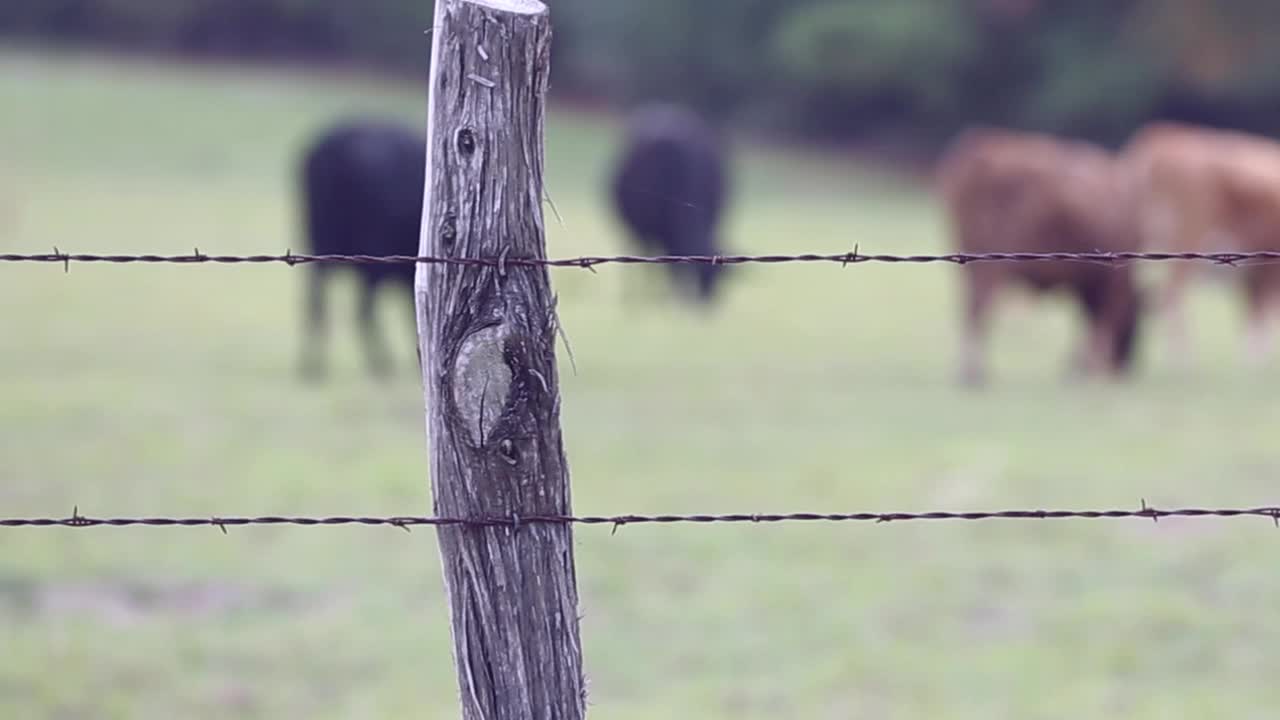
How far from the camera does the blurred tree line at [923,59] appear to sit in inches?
1299

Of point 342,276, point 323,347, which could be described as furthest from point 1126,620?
point 342,276

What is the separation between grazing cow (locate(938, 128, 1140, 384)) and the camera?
484 inches

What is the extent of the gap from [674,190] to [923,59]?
18946mm

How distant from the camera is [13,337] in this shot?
13.8 m

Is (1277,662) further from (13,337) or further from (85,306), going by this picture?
(85,306)

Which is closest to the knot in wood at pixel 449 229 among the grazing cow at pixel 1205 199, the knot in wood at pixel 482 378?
the knot in wood at pixel 482 378

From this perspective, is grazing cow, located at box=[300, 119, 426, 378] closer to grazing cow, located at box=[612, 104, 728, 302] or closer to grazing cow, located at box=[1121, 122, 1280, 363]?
grazing cow, located at box=[1121, 122, 1280, 363]

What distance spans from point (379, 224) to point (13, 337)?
3.60m

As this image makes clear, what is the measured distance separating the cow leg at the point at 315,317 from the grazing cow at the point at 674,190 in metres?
5.82

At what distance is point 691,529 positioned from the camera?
25.8 ft

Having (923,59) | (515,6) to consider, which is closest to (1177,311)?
(515,6)

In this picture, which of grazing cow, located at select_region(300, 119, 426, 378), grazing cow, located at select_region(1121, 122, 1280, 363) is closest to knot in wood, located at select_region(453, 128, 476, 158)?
grazing cow, located at select_region(300, 119, 426, 378)

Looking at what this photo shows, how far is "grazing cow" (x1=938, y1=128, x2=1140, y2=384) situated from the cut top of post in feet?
32.5

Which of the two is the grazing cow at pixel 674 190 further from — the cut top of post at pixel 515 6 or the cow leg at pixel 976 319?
the cut top of post at pixel 515 6
